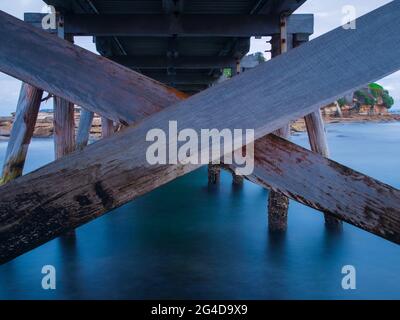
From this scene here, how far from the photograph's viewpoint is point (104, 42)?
6836 mm

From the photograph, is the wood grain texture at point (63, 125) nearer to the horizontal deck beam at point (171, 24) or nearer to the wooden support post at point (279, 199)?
the horizontal deck beam at point (171, 24)

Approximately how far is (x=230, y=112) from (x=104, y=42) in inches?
244

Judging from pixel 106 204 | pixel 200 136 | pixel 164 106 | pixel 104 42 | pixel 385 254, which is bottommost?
pixel 385 254

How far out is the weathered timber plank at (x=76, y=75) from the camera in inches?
51.3

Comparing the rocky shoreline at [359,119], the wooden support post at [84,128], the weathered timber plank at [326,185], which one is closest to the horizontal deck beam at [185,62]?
the wooden support post at [84,128]

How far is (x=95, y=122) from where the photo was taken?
39531 millimetres

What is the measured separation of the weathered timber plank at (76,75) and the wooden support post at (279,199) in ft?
12.2

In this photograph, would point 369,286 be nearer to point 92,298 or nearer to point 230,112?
point 92,298

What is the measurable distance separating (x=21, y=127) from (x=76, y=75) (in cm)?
421

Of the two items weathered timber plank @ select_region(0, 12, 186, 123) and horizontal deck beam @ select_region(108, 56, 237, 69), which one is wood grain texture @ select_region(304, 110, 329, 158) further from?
weathered timber plank @ select_region(0, 12, 186, 123)

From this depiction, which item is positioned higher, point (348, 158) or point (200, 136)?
point (348, 158)

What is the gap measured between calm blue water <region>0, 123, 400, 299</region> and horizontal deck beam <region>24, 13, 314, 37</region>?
3.12 m

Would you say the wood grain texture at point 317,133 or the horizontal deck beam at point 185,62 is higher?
the horizontal deck beam at point 185,62
